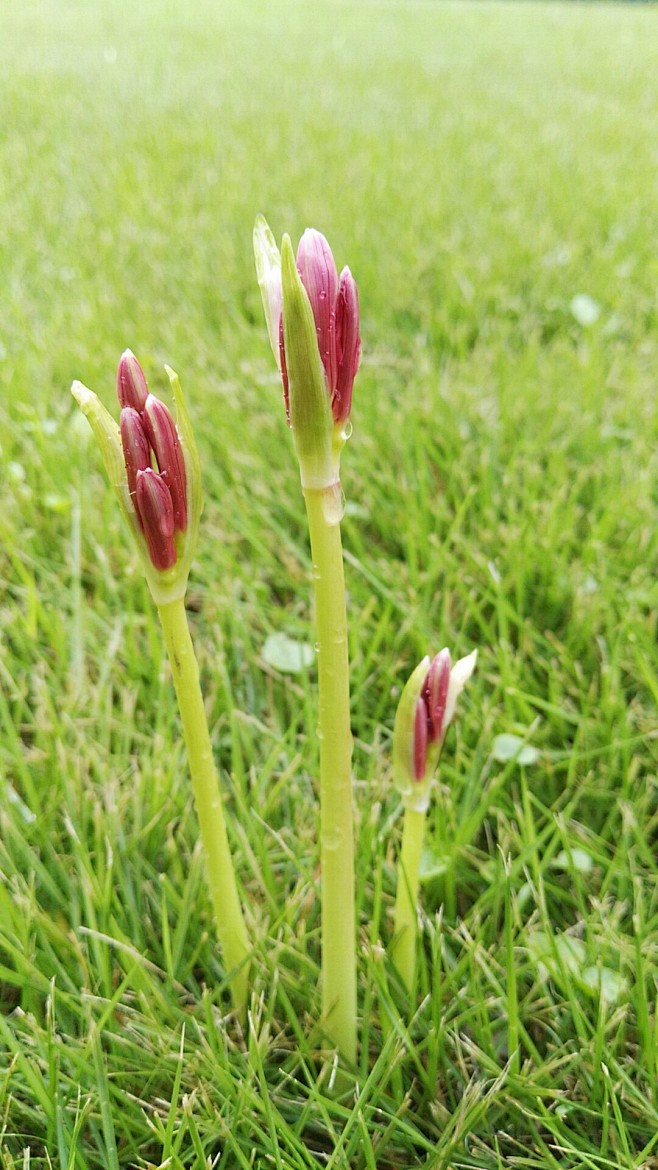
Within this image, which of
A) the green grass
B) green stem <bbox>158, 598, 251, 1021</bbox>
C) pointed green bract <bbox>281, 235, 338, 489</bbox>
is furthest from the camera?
the green grass

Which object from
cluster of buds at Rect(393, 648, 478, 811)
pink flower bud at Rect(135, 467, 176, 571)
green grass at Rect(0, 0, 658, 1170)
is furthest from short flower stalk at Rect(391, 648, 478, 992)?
pink flower bud at Rect(135, 467, 176, 571)

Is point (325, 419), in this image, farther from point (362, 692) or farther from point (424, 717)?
point (362, 692)

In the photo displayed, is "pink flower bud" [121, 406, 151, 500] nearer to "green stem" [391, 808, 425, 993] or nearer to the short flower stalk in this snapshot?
the short flower stalk

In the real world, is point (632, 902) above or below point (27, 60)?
below

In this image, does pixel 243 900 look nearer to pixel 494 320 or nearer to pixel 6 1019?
pixel 6 1019

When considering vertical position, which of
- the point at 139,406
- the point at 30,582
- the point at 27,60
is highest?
the point at 27,60

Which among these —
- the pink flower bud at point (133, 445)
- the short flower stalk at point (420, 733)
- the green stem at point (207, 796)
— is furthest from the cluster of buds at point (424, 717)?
the pink flower bud at point (133, 445)

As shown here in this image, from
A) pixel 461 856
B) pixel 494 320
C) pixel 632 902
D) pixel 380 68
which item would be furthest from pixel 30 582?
pixel 380 68

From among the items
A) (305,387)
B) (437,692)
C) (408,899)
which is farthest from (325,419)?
(408,899)
